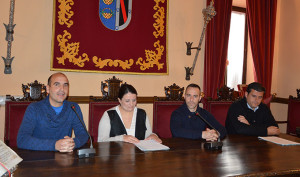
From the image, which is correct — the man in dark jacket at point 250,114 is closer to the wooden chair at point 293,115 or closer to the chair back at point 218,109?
the chair back at point 218,109

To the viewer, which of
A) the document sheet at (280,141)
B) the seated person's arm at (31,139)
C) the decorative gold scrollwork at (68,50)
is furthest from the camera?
the decorative gold scrollwork at (68,50)

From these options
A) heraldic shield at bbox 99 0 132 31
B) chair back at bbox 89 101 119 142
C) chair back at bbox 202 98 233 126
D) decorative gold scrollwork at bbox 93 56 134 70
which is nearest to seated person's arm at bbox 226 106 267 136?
chair back at bbox 202 98 233 126

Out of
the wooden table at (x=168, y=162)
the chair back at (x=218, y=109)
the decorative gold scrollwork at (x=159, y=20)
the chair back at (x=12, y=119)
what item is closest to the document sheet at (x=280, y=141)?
the wooden table at (x=168, y=162)

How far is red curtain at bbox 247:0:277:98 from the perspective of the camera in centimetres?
485

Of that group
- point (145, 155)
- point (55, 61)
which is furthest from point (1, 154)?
point (55, 61)

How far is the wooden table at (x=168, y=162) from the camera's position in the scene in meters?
1.53

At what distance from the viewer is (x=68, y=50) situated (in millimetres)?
3535

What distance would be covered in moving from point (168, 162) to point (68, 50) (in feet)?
7.75

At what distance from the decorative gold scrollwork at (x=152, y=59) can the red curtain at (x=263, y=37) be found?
188cm

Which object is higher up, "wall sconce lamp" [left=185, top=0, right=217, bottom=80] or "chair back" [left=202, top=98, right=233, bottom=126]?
"wall sconce lamp" [left=185, top=0, right=217, bottom=80]

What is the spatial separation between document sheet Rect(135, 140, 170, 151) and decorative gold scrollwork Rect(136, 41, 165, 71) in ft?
6.19

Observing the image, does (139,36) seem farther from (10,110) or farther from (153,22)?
(10,110)

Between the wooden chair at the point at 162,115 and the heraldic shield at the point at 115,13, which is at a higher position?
the heraldic shield at the point at 115,13

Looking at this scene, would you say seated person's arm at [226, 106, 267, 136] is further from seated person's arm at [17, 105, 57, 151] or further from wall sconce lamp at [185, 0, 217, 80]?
seated person's arm at [17, 105, 57, 151]
